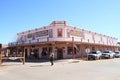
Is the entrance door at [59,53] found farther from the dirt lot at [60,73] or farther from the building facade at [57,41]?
the dirt lot at [60,73]

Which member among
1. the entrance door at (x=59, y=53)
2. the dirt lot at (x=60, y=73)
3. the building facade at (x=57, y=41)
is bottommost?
the dirt lot at (x=60, y=73)

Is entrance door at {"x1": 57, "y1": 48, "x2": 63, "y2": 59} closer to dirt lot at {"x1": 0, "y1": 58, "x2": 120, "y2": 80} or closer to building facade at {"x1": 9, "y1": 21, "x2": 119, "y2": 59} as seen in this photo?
building facade at {"x1": 9, "y1": 21, "x2": 119, "y2": 59}

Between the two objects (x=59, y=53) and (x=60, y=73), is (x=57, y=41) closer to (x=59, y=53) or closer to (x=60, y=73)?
(x=59, y=53)

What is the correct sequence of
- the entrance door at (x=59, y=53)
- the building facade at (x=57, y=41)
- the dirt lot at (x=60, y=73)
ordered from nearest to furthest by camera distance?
1. the dirt lot at (x=60, y=73)
2. the building facade at (x=57, y=41)
3. the entrance door at (x=59, y=53)

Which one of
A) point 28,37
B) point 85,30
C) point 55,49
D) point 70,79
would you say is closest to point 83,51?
point 85,30

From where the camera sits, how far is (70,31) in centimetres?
4250

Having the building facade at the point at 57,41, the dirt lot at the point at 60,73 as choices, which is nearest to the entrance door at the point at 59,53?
the building facade at the point at 57,41

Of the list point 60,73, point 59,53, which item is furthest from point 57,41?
point 60,73

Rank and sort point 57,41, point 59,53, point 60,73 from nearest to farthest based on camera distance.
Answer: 1. point 60,73
2. point 57,41
3. point 59,53

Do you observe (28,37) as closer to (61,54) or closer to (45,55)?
(45,55)

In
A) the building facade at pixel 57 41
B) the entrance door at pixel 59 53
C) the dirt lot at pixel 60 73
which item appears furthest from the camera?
the entrance door at pixel 59 53

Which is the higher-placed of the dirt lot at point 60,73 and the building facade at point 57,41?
the building facade at point 57,41

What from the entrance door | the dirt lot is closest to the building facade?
the entrance door

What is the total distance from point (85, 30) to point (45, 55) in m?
11.6
